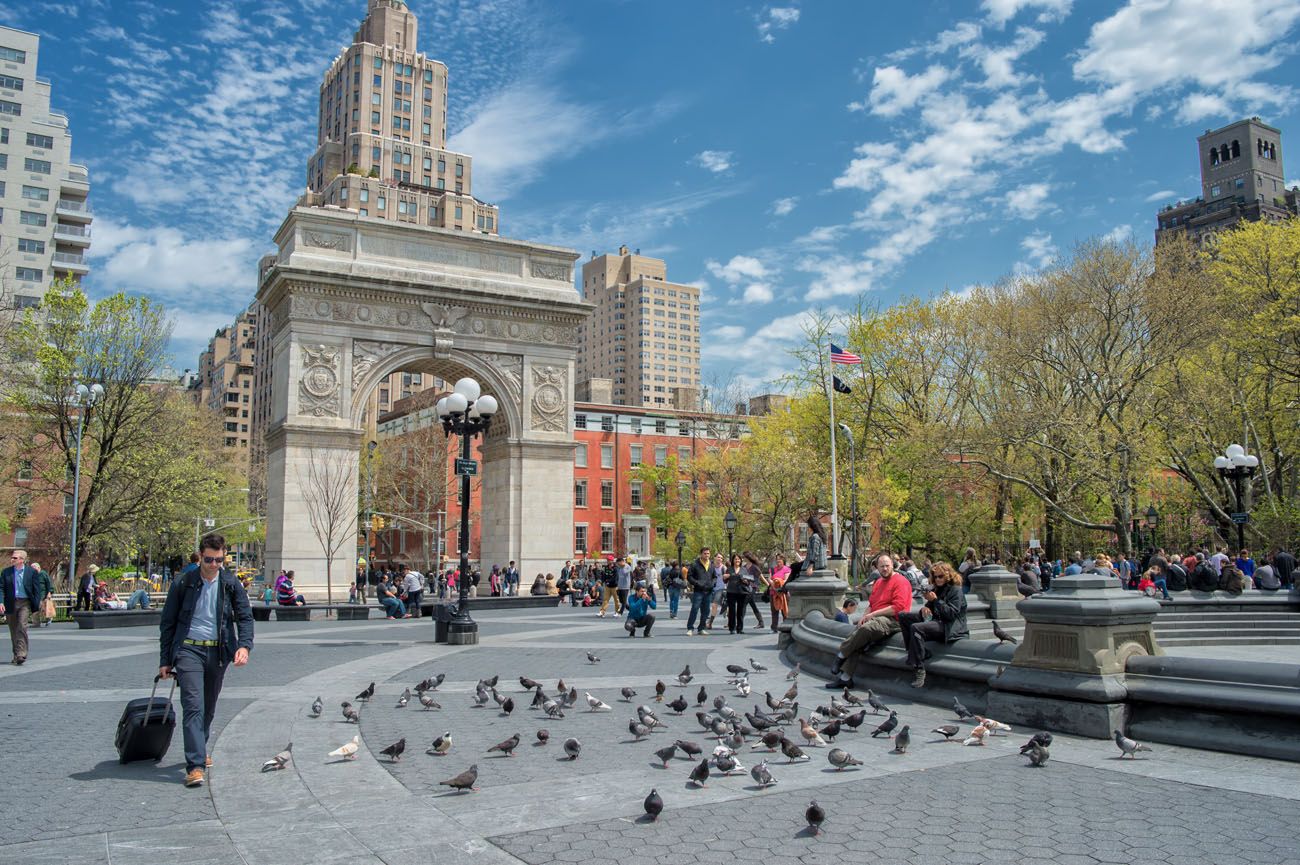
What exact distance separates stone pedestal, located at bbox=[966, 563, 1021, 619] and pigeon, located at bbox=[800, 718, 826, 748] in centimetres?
907

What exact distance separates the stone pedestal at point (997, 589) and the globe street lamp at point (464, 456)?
29.8 ft

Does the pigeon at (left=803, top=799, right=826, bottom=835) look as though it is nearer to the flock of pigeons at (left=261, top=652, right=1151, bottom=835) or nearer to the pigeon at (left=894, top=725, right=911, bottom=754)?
the flock of pigeons at (left=261, top=652, right=1151, bottom=835)

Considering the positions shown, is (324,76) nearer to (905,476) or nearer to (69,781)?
(905,476)

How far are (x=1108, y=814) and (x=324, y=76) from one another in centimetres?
13032

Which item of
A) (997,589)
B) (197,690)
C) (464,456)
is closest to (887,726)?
(197,690)

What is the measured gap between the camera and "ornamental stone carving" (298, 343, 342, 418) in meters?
32.6

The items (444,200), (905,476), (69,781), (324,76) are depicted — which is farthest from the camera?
(324,76)

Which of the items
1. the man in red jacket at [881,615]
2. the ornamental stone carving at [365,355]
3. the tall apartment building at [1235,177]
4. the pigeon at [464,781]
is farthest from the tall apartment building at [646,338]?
the pigeon at [464,781]

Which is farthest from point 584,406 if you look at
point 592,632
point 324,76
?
point 324,76

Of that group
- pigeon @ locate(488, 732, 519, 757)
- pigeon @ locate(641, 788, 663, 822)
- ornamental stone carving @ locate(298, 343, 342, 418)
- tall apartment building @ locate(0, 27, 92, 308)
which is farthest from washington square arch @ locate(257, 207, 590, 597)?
tall apartment building @ locate(0, 27, 92, 308)

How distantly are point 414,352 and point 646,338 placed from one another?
128862 millimetres

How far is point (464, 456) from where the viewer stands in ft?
57.6

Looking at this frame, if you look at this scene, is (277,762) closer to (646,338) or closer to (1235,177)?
(1235,177)

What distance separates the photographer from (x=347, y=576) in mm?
33219
